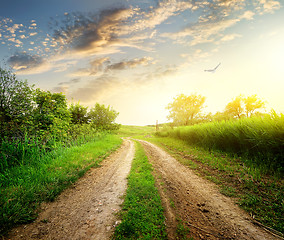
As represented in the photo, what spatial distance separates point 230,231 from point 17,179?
7104mm

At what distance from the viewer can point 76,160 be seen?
23.2 feet

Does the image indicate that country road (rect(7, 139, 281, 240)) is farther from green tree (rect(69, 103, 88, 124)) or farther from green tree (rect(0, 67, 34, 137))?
green tree (rect(69, 103, 88, 124))

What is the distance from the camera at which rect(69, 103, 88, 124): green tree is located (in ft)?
66.5

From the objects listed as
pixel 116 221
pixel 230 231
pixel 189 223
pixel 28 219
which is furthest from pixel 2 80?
pixel 230 231

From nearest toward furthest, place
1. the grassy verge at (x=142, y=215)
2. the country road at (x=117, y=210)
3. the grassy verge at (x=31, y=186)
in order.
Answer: the grassy verge at (x=142, y=215), the country road at (x=117, y=210), the grassy verge at (x=31, y=186)

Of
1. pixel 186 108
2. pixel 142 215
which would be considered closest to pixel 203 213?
pixel 142 215

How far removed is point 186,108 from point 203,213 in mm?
30910

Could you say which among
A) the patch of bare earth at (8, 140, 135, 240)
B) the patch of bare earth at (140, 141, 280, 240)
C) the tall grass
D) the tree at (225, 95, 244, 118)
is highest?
the tree at (225, 95, 244, 118)

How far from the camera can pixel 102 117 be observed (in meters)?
26.0

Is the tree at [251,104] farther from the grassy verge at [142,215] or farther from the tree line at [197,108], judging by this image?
the grassy verge at [142,215]

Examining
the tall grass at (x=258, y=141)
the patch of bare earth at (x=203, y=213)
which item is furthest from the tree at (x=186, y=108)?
the patch of bare earth at (x=203, y=213)

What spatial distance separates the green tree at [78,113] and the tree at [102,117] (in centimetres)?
329

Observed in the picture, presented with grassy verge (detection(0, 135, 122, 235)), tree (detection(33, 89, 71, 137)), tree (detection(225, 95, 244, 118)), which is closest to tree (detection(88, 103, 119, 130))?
tree (detection(33, 89, 71, 137))

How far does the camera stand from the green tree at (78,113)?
798 inches
